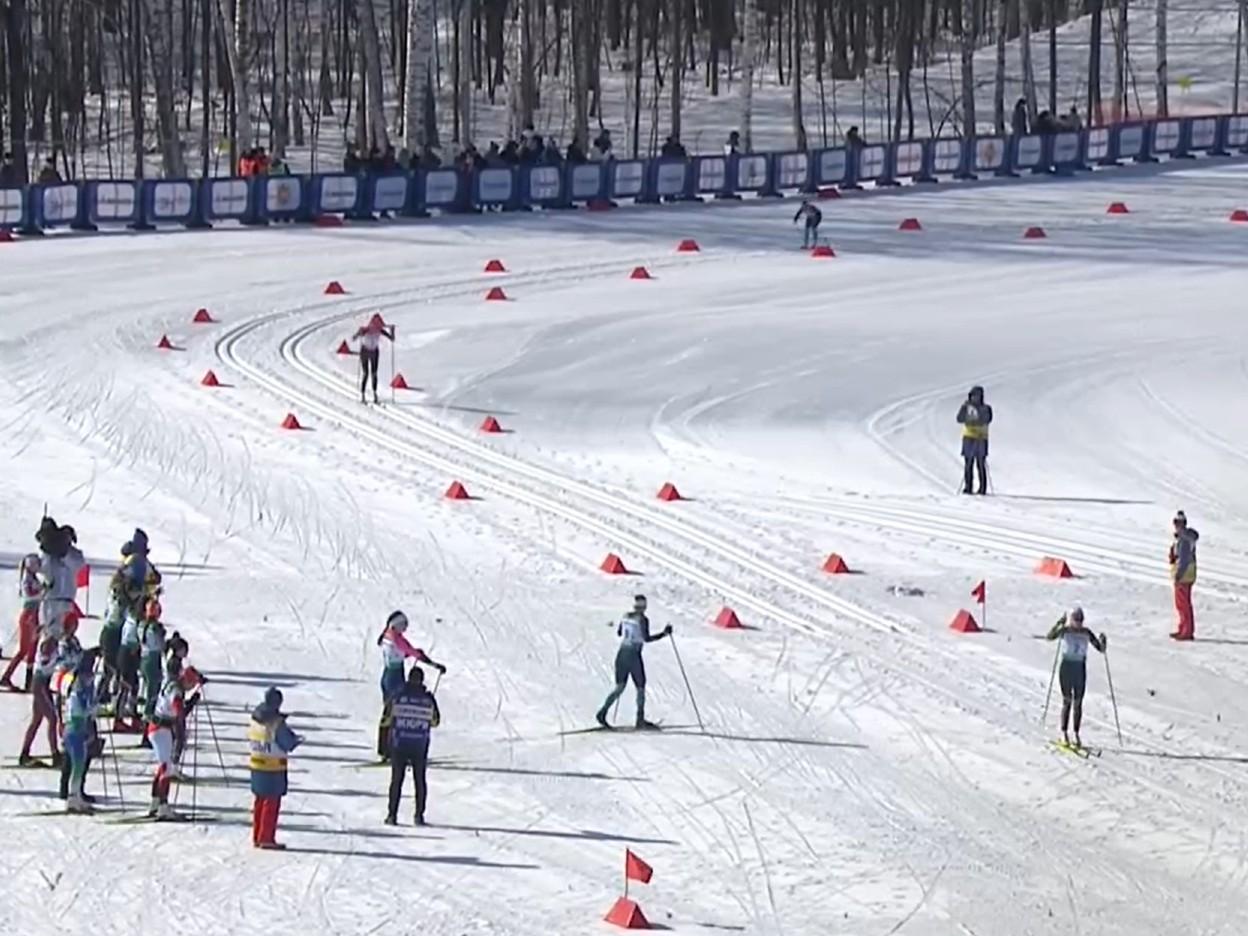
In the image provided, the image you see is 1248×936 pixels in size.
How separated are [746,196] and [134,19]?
83.0 feet

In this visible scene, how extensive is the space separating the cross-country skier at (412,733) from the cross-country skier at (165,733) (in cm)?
141

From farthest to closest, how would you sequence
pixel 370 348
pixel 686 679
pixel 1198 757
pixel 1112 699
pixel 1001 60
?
pixel 1001 60
pixel 370 348
pixel 686 679
pixel 1112 699
pixel 1198 757

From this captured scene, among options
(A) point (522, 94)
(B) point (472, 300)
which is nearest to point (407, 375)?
(B) point (472, 300)

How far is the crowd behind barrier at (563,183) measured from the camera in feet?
151

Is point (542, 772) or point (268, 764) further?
point (542, 772)

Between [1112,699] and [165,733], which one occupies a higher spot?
[165,733]

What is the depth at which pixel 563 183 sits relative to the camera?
166ft

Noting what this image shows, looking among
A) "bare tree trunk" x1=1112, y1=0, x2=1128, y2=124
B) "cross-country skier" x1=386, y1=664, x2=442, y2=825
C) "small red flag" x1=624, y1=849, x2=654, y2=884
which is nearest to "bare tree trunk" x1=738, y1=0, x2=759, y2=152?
"bare tree trunk" x1=1112, y1=0, x2=1128, y2=124

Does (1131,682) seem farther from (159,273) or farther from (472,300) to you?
(159,273)

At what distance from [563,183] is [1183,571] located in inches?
1209

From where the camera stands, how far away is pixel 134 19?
7106cm

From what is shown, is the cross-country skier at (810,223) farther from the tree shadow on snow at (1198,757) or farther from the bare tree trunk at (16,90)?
the tree shadow on snow at (1198,757)

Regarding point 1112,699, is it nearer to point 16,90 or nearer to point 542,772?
point 542,772

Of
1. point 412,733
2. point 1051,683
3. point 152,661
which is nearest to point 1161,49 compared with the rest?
point 1051,683
